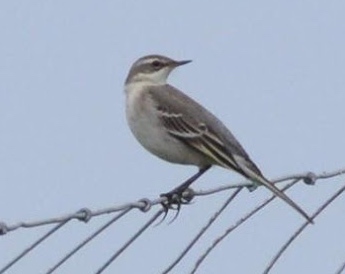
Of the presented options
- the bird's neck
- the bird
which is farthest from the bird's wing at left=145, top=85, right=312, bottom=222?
the bird's neck

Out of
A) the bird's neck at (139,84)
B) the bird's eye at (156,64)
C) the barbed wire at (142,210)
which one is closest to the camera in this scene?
the barbed wire at (142,210)

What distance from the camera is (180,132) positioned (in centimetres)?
974

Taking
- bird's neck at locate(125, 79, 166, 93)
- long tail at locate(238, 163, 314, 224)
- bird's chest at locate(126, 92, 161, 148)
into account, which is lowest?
long tail at locate(238, 163, 314, 224)

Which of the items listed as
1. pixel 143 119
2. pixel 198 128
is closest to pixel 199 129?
pixel 198 128

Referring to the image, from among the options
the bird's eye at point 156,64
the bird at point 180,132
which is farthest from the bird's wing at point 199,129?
the bird's eye at point 156,64

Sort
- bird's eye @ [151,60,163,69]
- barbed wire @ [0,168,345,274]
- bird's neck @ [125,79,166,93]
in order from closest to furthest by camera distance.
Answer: barbed wire @ [0,168,345,274], bird's neck @ [125,79,166,93], bird's eye @ [151,60,163,69]

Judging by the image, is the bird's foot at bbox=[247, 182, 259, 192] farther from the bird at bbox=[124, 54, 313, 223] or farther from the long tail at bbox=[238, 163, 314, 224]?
the bird at bbox=[124, 54, 313, 223]

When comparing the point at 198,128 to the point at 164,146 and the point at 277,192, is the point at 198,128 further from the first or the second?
the point at 277,192

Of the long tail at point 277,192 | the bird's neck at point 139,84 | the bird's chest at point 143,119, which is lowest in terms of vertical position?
the long tail at point 277,192

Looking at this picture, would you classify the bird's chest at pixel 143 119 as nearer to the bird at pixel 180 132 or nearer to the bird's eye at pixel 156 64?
the bird at pixel 180 132

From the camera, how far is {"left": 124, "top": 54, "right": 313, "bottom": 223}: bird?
30.9 ft

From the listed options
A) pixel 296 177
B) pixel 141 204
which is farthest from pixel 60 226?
pixel 296 177

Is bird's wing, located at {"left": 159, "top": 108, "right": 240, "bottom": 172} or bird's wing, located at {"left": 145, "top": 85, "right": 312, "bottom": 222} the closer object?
bird's wing, located at {"left": 145, "top": 85, "right": 312, "bottom": 222}

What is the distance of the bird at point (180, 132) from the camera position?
30.9ft
